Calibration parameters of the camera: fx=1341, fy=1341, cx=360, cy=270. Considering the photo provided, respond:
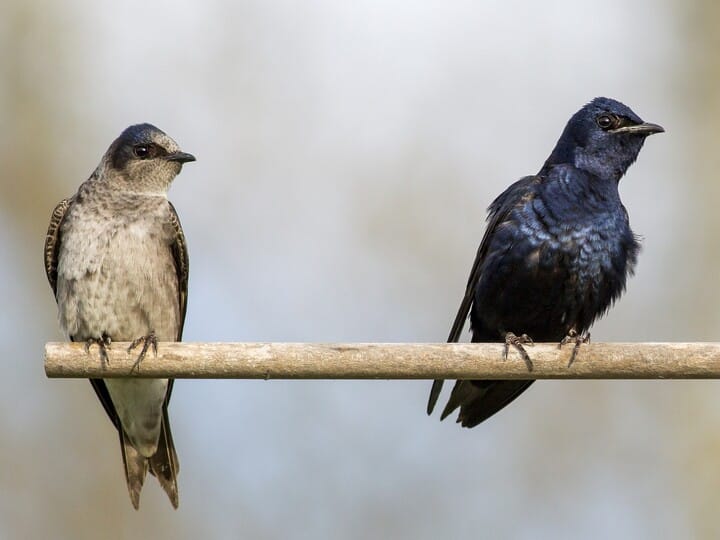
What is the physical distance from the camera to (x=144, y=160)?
673 cm

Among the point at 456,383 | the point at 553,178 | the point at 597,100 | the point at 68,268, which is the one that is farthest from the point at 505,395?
the point at 68,268

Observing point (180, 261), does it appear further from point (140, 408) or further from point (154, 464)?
point (154, 464)

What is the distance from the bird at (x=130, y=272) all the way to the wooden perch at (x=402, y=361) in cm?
165

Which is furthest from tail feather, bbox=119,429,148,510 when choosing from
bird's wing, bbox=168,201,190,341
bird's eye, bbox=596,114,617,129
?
bird's eye, bbox=596,114,617,129

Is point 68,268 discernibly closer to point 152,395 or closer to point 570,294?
point 152,395

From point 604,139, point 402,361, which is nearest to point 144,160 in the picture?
point 604,139

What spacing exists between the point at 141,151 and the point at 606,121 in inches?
91.8

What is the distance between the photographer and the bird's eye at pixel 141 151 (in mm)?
6762

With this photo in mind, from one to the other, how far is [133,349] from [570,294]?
2.17m

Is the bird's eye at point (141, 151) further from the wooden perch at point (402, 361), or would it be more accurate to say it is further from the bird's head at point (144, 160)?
the wooden perch at point (402, 361)

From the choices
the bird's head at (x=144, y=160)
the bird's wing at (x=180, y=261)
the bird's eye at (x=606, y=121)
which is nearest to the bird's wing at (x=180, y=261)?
the bird's wing at (x=180, y=261)

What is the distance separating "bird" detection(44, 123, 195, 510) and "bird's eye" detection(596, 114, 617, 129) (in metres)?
2.06

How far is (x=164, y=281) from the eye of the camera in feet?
20.8

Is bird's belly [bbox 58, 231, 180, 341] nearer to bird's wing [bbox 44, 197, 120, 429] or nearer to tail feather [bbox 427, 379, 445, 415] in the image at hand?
bird's wing [bbox 44, 197, 120, 429]
